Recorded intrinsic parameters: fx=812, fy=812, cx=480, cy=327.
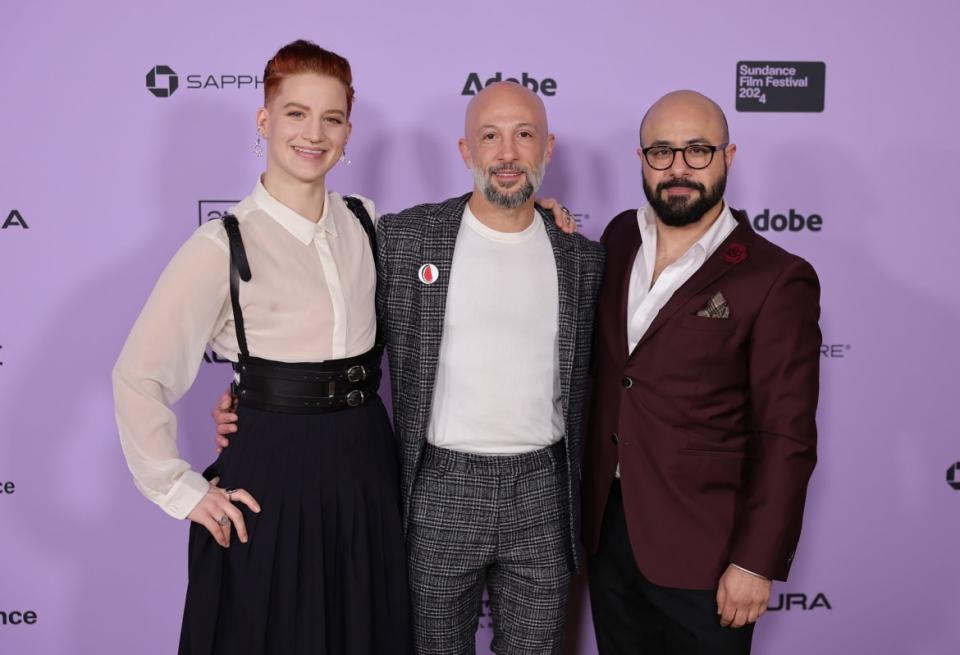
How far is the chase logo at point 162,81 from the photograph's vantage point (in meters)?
2.54

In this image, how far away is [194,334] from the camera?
1.79 meters

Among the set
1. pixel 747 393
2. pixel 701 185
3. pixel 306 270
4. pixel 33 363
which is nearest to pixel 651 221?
pixel 701 185

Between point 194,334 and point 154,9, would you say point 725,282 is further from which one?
point 154,9

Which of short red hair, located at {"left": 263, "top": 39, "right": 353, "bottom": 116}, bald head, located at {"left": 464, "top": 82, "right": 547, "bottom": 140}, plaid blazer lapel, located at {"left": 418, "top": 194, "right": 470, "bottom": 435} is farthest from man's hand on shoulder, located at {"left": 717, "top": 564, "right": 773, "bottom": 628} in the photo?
short red hair, located at {"left": 263, "top": 39, "right": 353, "bottom": 116}

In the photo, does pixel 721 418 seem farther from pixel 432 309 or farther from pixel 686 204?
pixel 432 309

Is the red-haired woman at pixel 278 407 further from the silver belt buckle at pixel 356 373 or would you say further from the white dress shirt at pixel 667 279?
the white dress shirt at pixel 667 279

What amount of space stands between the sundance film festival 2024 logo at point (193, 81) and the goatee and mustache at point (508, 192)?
37.8 inches

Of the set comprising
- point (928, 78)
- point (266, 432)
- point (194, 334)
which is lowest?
point (266, 432)

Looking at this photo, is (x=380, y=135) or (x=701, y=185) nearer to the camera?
(x=701, y=185)

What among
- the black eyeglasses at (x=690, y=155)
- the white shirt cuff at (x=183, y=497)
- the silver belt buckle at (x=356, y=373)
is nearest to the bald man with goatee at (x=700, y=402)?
the black eyeglasses at (x=690, y=155)

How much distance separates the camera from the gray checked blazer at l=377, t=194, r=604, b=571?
201cm

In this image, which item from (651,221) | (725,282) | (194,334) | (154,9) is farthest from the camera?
(154,9)

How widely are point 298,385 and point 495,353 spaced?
0.49 m

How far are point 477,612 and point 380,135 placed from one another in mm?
1485
